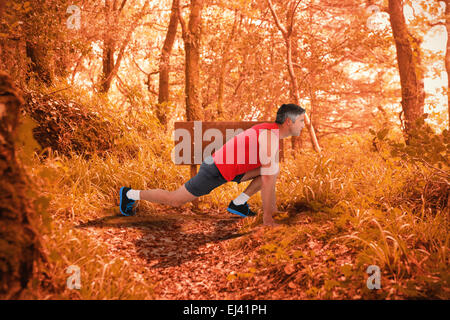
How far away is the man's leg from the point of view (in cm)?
412

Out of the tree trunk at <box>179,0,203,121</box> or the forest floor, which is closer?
the forest floor

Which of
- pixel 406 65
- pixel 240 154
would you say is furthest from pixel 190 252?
pixel 406 65

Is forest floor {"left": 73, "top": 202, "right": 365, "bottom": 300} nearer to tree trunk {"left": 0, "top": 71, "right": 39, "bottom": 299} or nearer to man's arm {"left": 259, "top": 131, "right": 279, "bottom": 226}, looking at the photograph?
man's arm {"left": 259, "top": 131, "right": 279, "bottom": 226}

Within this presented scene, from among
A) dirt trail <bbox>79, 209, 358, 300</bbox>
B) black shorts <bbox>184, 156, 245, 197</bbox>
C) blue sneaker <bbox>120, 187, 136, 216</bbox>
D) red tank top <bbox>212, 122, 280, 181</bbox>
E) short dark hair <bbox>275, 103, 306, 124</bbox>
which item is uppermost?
short dark hair <bbox>275, 103, 306, 124</bbox>

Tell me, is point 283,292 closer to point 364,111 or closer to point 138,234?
point 138,234

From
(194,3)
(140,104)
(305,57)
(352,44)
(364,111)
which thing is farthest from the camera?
→ (364,111)

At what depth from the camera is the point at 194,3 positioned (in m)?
5.63

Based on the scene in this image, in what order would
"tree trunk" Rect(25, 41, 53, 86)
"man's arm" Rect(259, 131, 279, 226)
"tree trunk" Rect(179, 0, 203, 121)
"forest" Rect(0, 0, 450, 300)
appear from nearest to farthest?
"forest" Rect(0, 0, 450, 300)
"man's arm" Rect(259, 131, 279, 226)
"tree trunk" Rect(179, 0, 203, 121)
"tree trunk" Rect(25, 41, 53, 86)

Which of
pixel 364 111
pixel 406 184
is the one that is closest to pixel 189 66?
pixel 406 184

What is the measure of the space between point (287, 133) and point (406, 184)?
1.53 metres

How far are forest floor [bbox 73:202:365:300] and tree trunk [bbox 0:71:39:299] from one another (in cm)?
104

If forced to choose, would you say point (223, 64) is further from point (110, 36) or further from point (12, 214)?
point (12, 214)

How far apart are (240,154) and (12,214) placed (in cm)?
229

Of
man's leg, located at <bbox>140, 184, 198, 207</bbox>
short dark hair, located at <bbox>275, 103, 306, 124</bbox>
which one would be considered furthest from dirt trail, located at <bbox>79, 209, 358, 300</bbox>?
short dark hair, located at <bbox>275, 103, 306, 124</bbox>
